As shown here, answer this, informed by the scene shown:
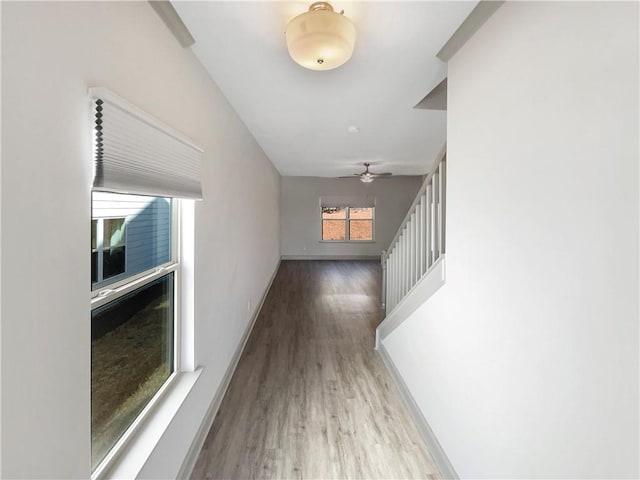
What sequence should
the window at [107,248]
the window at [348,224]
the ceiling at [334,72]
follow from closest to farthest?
the window at [107,248]
the ceiling at [334,72]
the window at [348,224]

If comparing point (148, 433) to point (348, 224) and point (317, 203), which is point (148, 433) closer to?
point (317, 203)

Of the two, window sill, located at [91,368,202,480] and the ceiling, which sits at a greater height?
the ceiling

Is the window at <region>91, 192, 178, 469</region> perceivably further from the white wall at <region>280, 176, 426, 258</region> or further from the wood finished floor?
the white wall at <region>280, 176, 426, 258</region>

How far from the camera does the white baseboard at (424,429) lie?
1.87 metres

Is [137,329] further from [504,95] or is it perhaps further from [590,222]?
[504,95]

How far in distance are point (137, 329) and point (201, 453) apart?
1.03 meters

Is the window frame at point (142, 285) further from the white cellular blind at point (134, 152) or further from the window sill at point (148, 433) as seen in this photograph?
the white cellular blind at point (134, 152)

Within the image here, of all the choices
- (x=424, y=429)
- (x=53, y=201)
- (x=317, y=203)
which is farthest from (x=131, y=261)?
(x=317, y=203)

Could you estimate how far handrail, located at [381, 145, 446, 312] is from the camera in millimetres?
2363

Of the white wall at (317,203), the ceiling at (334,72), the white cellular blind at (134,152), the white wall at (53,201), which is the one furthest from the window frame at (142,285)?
the white wall at (317,203)

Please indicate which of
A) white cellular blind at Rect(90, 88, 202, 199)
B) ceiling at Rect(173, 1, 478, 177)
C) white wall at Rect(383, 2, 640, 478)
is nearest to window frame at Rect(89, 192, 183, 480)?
white cellular blind at Rect(90, 88, 202, 199)

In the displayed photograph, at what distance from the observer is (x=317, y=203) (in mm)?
10312

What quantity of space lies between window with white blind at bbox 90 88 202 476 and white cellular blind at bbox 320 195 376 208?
8.40 meters

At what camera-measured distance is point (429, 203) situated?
2.56 m
